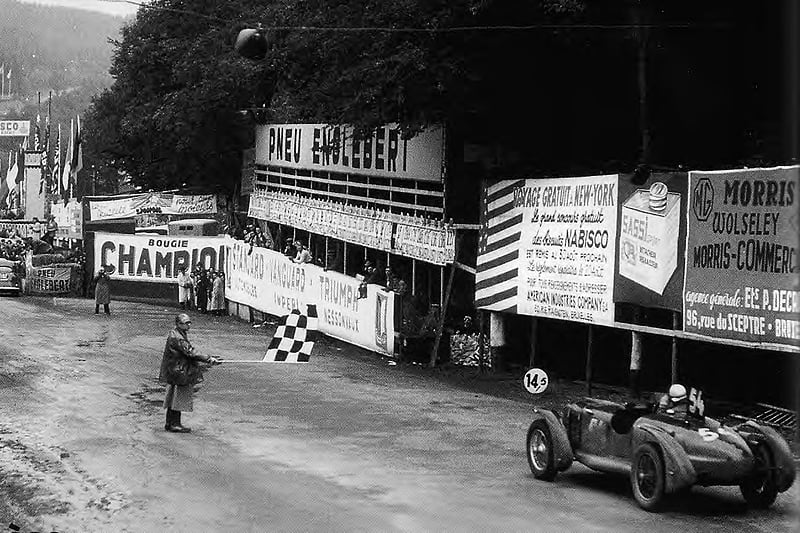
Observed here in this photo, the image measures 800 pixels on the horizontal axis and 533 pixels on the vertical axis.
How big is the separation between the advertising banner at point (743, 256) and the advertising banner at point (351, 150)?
9.74m

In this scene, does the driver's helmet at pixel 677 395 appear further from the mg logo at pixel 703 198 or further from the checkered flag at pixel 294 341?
the checkered flag at pixel 294 341

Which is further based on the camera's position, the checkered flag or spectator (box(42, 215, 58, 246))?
spectator (box(42, 215, 58, 246))

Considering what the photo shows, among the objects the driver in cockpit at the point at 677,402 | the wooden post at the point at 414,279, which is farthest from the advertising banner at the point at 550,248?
the driver in cockpit at the point at 677,402

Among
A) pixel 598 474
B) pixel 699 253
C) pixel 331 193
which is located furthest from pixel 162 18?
pixel 598 474

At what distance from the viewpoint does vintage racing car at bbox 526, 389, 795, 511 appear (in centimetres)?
1128

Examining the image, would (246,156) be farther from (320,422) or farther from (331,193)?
(320,422)

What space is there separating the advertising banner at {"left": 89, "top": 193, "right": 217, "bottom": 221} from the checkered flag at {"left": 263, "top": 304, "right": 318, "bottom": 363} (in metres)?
37.7

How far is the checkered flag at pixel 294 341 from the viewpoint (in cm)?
1844

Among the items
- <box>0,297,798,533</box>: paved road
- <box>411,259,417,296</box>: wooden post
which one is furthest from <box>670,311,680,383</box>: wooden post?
<box>411,259,417,296</box>: wooden post

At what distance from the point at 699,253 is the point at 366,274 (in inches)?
473

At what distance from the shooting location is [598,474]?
1391 centimetres

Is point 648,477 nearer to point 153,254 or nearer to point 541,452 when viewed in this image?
point 541,452

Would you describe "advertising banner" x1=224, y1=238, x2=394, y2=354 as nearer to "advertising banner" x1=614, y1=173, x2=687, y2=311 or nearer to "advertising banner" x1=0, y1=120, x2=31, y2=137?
"advertising banner" x1=614, y1=173, x2=687, y2=311

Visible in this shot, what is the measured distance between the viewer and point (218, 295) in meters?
40.3
